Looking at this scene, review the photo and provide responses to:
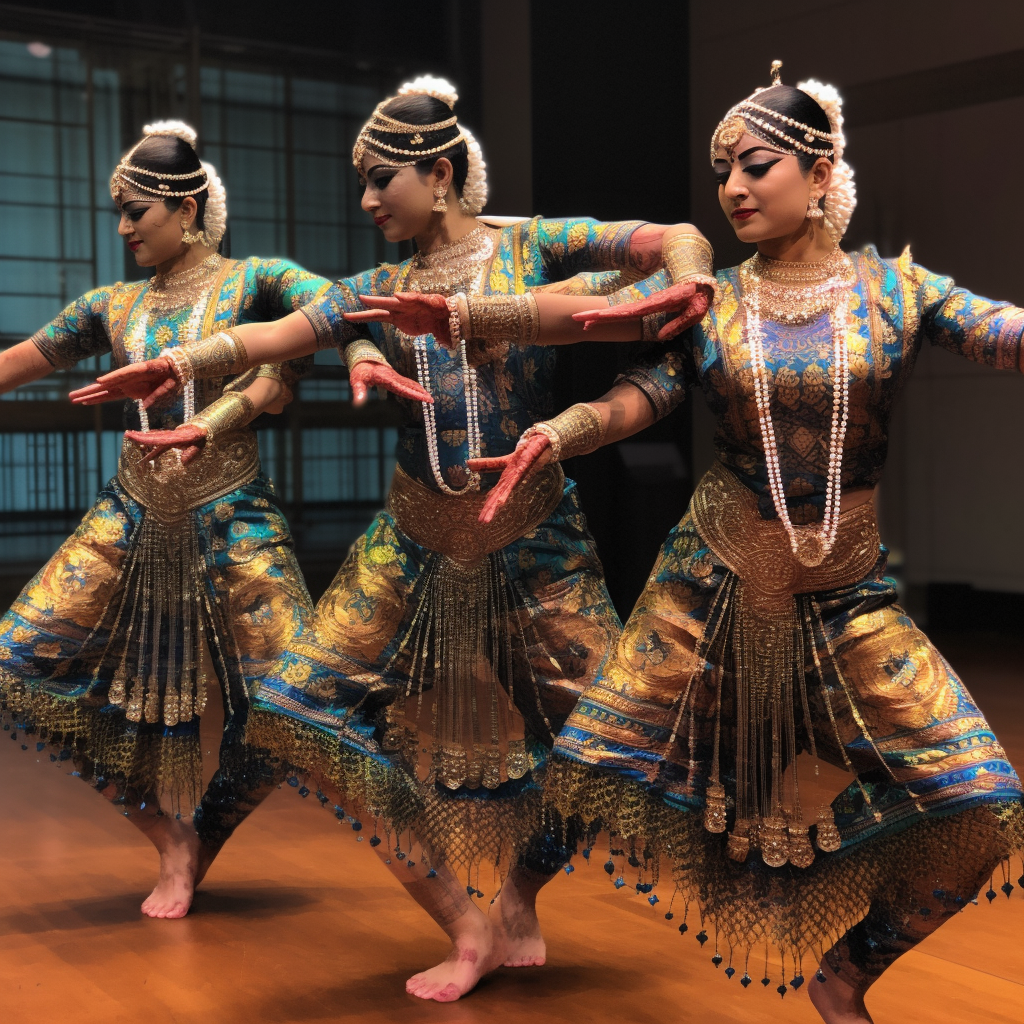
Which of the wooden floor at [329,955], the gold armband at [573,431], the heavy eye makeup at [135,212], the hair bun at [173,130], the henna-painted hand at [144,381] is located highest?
the hair bun at [173,130]

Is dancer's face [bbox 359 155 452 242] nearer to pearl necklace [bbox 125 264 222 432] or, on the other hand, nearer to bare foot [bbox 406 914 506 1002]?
pearl necklace [bbox 125 264 222 432]

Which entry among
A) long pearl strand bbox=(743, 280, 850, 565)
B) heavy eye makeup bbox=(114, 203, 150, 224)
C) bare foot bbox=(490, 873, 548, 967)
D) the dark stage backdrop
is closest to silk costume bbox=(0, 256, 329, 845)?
heavy eye makeup bbox=(114, 203, 150, 224)

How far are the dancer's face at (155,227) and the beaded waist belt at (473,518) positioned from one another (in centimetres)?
84

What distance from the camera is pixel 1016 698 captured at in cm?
500

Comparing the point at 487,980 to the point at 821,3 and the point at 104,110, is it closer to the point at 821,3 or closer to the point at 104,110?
the point at 821,3

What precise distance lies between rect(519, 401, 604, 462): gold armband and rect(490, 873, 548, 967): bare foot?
96cm

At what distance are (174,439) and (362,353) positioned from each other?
0.34 meters

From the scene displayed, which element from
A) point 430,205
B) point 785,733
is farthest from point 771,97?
point 785,733

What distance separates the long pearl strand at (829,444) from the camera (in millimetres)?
2047

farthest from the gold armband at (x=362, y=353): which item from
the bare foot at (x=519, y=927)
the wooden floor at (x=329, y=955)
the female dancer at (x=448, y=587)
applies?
the wooden floor at (x=329, y=955)

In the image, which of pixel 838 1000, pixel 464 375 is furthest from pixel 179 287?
pixel 838 1000

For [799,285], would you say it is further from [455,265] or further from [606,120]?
[606,120]

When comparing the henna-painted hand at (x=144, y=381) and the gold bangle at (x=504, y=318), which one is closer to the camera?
the gold bangle at (x=504, y=318)

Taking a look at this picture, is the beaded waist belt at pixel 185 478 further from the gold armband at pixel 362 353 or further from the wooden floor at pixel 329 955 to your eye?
the wooden floor at pixel 329 955
